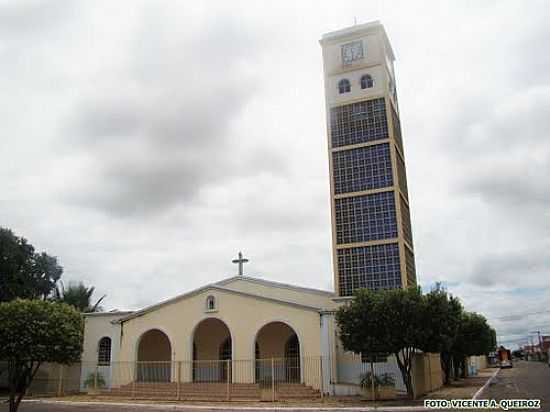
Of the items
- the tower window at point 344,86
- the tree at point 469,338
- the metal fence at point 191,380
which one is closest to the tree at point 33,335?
the metal fence at point 191,380

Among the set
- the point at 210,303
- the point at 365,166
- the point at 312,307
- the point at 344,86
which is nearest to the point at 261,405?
the point at 312,307

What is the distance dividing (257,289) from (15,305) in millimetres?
15515

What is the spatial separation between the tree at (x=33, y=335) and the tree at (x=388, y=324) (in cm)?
1045

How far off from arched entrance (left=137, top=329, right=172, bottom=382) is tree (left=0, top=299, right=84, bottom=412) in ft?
26.9

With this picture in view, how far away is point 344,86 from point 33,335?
76.4ft

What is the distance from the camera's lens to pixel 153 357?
98.6 ft

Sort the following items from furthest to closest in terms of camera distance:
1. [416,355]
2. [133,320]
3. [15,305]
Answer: [133,320]
[416,355]
[15,305]

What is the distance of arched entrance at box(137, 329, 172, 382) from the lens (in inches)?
1045

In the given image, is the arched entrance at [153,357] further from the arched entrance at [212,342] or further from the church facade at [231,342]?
the arched entrance at [212,342]

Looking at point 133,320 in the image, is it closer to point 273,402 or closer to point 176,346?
point 176,346

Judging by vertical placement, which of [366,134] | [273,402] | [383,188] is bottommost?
[273,402]

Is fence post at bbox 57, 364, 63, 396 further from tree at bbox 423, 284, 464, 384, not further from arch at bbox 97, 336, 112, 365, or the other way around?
tree at bbox 423, 284, 464, 384

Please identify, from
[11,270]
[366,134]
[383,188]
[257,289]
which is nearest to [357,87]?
[366,134]

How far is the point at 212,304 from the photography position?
87.1 ft
